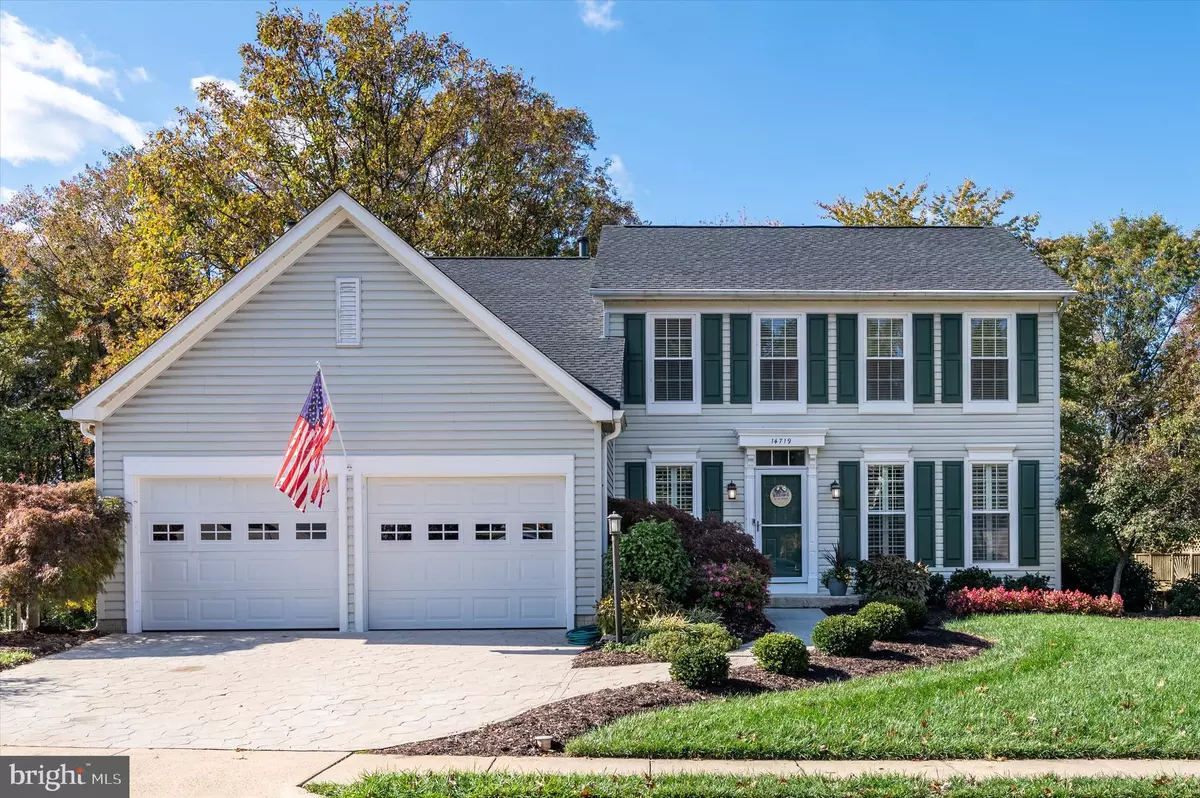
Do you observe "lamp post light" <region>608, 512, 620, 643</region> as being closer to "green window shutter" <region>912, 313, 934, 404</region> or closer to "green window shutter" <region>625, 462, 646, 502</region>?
"green window shutter" <region>625, 462, 646, 502</region>

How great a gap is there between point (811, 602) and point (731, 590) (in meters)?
3.72

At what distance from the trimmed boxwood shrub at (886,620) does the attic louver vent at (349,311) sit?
25.0 ft

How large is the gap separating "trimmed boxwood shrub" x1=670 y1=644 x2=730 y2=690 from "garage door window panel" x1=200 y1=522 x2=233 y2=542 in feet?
23.4

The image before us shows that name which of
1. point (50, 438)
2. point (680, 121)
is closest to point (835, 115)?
point (680, 121)

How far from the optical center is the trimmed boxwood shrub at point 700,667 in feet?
28.1

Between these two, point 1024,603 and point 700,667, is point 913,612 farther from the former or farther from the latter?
point 700,667

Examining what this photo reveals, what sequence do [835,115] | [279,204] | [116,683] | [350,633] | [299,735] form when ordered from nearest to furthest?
1. [299,735]
2. [116,683]
3. [350,633]
4. [835,115]
5. [279,204]

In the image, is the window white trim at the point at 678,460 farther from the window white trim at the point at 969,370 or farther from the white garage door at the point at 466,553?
the window white trim at the point at 969,370

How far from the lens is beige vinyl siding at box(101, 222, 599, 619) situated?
12.5m

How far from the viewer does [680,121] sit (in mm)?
20156

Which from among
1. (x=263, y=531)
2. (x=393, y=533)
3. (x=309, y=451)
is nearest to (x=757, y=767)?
(x=309, y=451)

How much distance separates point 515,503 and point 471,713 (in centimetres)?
483

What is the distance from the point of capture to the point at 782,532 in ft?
53.1

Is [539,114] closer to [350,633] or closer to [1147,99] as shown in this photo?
[1147,99]
